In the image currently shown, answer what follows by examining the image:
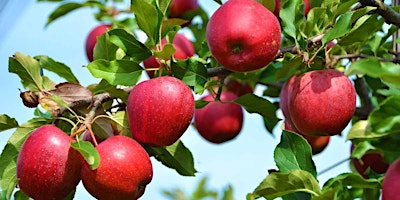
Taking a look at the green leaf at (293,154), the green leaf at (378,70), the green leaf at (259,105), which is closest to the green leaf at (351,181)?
the green leaf at (293,154)

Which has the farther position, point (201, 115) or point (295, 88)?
point (201, 115)

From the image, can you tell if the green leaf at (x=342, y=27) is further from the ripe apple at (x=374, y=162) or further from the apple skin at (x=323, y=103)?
the ripe apple at (x=374, y=162)

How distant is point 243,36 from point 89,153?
325mm

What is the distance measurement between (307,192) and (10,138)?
571 mm

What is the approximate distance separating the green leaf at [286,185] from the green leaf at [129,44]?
15.8 inches

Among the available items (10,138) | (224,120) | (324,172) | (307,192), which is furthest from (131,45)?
(224,120)

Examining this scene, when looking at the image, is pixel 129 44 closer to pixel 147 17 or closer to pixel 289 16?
pixel 147 17

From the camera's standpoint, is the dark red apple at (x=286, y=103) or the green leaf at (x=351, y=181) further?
the dark red apple at (x=286, y=103)

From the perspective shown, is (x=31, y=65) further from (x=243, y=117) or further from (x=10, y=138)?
(x=243, y=117)

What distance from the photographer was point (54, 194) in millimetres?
1277

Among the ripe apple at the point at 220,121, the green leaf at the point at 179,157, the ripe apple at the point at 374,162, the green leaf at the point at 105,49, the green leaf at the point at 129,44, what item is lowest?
the ripe apple at the point at 220,121

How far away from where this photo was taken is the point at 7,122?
1420 millimetres

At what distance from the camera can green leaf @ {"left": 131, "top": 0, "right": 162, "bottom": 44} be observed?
4.56ft

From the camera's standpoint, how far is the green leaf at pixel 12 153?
4.58ft
